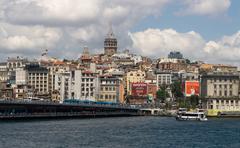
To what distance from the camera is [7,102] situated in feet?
357

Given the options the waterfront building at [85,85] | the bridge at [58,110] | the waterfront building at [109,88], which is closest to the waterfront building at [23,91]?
the waterfront building at [85,85]

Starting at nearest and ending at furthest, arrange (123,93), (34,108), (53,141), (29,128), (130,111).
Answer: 1. (53,141)
2. (29,128)
3. (34,108)
4. (130,111)
5. (123,93)

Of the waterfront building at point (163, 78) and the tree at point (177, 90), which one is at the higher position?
the waterfront building at point (163, 78)

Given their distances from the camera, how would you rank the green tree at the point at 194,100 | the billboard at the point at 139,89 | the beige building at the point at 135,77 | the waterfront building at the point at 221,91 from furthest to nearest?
the beige building at the point at 135,77 < the billboard at the point at 139,89 < the green tree at the point at 194,100 < the waterfront building at the point at 221,91

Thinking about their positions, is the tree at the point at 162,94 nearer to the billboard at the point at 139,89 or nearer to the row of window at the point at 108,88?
the billboard at the point at 139,89

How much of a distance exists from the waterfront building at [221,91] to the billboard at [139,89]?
2401 centimetres

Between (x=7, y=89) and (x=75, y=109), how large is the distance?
43214 mm

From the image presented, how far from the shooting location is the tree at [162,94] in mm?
165875

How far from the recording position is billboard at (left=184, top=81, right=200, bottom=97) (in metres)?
165

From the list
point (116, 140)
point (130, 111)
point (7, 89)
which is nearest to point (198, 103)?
point (130, 111)

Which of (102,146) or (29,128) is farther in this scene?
(29,128)

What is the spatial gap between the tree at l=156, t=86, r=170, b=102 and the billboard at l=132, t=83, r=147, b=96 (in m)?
6.07

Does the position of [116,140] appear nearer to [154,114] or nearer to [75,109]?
[75,109]

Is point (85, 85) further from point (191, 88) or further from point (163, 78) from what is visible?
point (163, 78)
